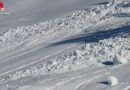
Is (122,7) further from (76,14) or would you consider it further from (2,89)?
(2,89)

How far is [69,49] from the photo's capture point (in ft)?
52.5

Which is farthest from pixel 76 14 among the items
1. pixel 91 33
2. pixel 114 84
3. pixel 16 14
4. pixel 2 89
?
pixel 114 84

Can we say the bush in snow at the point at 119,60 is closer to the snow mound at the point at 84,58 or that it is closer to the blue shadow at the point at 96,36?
the snow mound at the point at 84,58

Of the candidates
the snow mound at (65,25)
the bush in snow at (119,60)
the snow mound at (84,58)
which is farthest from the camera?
the snow mound at (65,25)

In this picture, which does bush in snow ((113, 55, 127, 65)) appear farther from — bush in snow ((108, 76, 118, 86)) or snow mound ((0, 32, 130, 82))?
bush in snow ((108, 76, 118, 86))

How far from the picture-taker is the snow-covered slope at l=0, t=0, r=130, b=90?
12.6 meters

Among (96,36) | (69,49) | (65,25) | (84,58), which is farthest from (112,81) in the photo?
(65,25)

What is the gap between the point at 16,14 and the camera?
25.2 meters

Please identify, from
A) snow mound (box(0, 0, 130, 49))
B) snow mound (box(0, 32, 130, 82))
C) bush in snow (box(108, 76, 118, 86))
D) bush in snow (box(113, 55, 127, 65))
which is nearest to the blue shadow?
snow mound (box(0, 32, 130, 82))

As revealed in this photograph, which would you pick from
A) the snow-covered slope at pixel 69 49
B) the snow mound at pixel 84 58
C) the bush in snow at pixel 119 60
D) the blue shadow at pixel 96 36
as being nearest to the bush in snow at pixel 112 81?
the snow-covered slope at pixel 69 49

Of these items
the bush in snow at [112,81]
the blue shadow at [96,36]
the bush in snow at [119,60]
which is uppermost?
the blue shadow at [96,36]

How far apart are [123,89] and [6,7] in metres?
16.7

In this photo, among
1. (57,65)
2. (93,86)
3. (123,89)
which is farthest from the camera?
(57,65)

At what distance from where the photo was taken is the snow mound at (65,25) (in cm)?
1914
